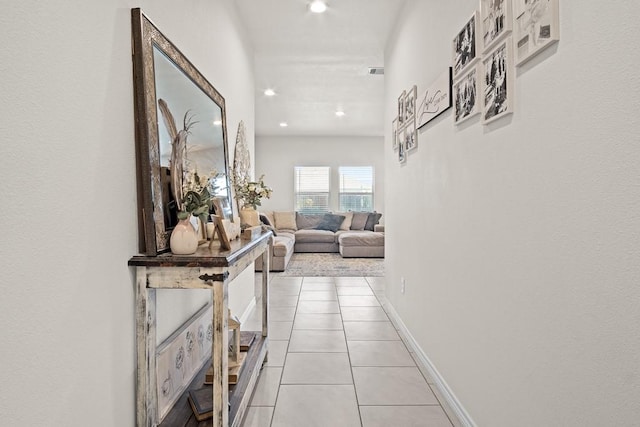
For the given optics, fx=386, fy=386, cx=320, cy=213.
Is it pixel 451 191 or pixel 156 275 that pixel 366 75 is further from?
pixel 156 275

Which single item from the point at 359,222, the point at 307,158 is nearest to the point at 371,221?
the point at 359,222

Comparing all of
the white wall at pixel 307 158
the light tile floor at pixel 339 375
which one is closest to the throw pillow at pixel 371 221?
the white wall at pixel 307 158

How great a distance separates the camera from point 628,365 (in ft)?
2.90

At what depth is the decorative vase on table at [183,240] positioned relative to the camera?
1.53 metres

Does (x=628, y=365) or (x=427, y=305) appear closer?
(x=628, y=365)

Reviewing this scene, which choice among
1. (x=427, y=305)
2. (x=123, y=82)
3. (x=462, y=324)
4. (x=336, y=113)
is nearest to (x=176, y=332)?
(x=123, y=82)

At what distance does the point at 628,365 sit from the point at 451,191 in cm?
130

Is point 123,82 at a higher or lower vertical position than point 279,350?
higher

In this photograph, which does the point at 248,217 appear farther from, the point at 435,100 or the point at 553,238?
the point at 553,238

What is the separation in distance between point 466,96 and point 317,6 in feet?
6.27

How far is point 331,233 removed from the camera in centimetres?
861

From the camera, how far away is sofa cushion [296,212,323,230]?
9148 mm

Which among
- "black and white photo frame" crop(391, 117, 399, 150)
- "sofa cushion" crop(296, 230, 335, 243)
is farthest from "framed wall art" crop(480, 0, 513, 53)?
"sofa cushion" crop(296, 230, 335, 243)

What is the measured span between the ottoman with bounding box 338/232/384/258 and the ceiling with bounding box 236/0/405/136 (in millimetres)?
2386
